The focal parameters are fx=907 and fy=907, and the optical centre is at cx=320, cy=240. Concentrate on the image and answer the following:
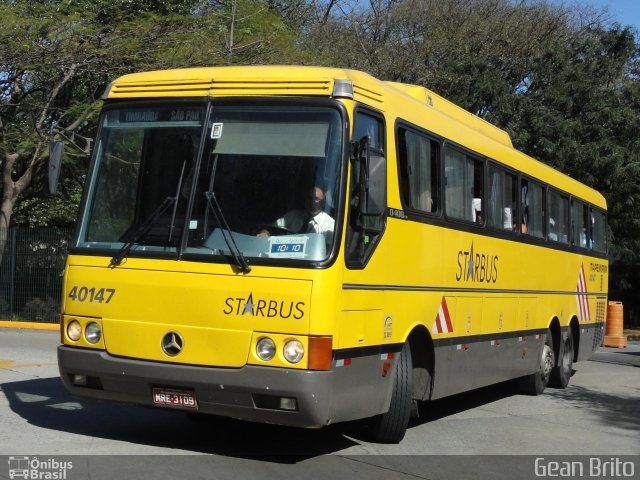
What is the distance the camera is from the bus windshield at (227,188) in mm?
7184

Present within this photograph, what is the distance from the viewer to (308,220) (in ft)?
23.5

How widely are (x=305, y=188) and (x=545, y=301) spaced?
23.1ft

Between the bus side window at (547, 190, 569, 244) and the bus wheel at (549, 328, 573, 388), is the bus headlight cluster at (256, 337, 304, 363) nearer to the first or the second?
the bus side window at (547, 190, 569, 244)

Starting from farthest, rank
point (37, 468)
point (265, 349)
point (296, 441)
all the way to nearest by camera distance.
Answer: point (296, 441), point (265, 349), point (37, 468)

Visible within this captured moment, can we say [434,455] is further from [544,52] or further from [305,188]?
[544,52]

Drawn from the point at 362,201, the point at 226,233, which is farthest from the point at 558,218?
the point at 226,233

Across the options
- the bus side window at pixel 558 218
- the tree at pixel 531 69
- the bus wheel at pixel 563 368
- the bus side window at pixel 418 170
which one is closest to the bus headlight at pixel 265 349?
the bus side window at pixel 418 170

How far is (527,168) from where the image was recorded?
1267cm

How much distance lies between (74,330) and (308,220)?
2.24 metres

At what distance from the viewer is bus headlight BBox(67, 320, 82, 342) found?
25.1 feet

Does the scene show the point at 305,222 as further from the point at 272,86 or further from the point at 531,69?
the point at 531,69

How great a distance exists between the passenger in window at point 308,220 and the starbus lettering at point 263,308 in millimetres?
551

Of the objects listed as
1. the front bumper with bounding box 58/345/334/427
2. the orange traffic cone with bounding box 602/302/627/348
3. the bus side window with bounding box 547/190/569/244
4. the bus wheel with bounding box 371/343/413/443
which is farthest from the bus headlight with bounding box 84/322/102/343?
the orange traffic cone with bounding box 602/302/627/348

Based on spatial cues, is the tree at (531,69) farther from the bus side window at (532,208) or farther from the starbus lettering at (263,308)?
the starbus lettering at (263,308)
